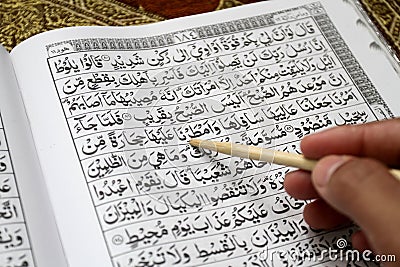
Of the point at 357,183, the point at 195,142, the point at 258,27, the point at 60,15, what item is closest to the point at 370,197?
the point at 357,183

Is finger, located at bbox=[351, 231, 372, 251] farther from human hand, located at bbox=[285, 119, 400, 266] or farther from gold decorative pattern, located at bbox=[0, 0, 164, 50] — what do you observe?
gold decorative pattern, located at bbox=[0, 0, 164, 50]

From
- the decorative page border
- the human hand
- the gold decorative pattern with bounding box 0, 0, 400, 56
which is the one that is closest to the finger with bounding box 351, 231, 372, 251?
the human hand

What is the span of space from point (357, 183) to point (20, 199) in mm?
272

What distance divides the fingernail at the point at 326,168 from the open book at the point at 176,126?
9 cm

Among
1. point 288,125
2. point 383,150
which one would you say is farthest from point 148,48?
point 383,150

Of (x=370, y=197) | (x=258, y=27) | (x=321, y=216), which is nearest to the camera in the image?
(x=370, y=197)

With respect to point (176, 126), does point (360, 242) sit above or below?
below

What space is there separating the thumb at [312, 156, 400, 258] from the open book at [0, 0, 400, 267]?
0.10 m

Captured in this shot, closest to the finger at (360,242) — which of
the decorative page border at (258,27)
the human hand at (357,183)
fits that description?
the human hand at (357,183)

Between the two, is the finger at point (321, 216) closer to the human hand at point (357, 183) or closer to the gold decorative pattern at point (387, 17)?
the human hand at point (357, 183)

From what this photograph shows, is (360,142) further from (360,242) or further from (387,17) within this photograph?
(387,17)

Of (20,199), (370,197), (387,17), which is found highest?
(387,17)

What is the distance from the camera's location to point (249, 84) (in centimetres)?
64

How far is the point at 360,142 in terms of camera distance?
0.52 meters
